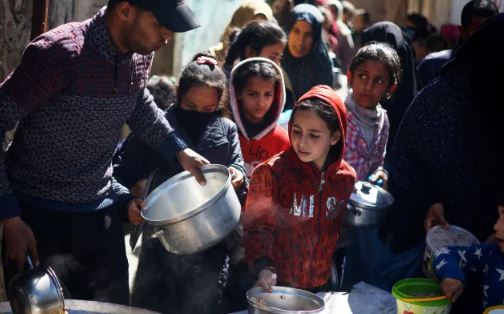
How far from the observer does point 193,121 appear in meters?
4.00

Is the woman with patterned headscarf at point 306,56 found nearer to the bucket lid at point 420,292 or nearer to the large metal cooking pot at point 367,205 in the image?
the large metal cooking pot at point 367,205

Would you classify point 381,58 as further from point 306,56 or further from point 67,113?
point 67,113

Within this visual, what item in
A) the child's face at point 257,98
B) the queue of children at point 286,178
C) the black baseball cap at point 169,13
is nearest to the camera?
the black baseball cap at point 169,13

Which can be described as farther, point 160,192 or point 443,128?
point 443,128

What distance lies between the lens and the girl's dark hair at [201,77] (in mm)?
4043

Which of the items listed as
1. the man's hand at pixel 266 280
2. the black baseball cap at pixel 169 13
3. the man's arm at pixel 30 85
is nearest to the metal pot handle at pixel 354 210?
the man's hand at pixel 266 280

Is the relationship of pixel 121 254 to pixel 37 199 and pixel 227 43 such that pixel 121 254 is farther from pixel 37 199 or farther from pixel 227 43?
pixel 227 43

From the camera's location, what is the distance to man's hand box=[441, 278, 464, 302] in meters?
3.22

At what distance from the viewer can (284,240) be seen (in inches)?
140

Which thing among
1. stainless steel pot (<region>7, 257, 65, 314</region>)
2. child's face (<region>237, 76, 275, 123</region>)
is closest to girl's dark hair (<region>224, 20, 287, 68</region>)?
child's face (<region>237, 76, 275, 123</region>)

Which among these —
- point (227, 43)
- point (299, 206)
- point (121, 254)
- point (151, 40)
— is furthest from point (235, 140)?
point (227, 43)

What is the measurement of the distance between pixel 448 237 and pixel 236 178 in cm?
105

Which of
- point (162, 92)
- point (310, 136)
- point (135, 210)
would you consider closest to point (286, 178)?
point (310, 136)

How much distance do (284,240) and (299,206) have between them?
18 centimetres
